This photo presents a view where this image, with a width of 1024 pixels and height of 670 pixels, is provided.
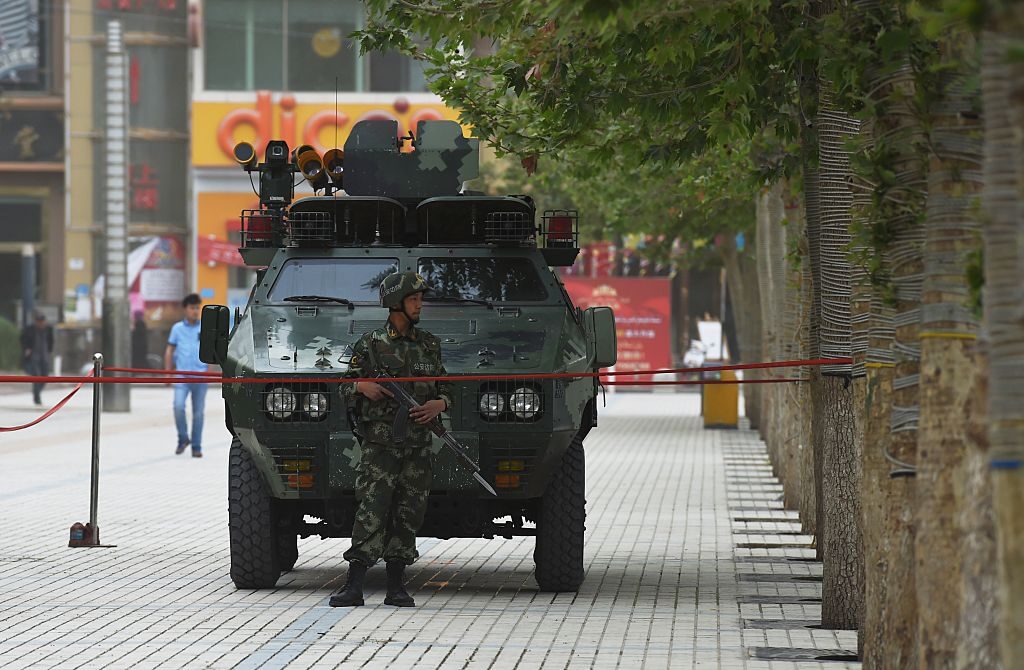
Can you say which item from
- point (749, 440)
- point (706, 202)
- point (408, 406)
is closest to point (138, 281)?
point (749, 440)

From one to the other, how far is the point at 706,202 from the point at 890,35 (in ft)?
44.1

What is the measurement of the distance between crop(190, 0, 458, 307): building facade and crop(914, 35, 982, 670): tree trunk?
4886 cm

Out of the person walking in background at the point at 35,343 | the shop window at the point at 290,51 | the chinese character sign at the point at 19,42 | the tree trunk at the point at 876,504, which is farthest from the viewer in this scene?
the chinese character sign at the point at 19,42

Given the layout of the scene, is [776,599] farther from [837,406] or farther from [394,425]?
[394,425]

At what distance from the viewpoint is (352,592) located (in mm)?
10227

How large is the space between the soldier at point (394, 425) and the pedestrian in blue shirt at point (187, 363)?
488 inches

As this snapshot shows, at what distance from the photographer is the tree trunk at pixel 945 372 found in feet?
18.7

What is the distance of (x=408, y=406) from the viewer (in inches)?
388

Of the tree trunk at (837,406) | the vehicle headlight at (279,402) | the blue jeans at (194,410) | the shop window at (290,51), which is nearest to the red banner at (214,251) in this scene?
the shop window at (290,51)

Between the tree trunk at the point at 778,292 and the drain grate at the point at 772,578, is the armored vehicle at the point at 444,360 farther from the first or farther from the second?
the tree trunk at the point at 778,292

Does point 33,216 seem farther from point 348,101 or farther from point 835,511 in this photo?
point 835,511

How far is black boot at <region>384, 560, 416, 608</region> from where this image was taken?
10.3 meters

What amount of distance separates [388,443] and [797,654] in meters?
2.37

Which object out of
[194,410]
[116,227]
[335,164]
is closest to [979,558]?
[335,164]
